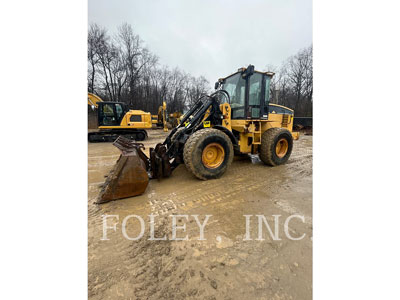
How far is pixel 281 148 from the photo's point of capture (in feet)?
17.8

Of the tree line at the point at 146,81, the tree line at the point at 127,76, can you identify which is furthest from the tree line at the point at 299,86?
the tree line at the point at 127,76

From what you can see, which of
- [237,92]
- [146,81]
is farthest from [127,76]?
[237,92]

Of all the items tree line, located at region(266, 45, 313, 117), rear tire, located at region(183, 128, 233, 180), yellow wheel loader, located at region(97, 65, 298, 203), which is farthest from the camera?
tree line, located at region(266, 45, 313, 117)

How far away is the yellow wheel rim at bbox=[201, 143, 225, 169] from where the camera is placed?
386 cm

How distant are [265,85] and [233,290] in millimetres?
4618

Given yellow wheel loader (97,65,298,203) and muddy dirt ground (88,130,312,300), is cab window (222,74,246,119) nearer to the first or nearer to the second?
yellow wheel loader (97,65,298,203)

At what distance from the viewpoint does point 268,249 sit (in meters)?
1.91

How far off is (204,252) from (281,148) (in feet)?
14.7

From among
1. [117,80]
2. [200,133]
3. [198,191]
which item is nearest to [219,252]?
[198,191]

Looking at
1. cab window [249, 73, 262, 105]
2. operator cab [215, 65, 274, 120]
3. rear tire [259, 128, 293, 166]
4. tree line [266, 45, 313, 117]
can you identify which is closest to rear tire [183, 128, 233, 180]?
operator cab [215, 65, 274, 120]

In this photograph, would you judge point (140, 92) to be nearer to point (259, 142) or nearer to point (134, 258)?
point (259, 142)

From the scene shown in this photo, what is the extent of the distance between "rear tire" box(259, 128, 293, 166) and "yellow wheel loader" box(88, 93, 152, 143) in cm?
835

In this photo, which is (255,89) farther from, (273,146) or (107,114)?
(107,114)

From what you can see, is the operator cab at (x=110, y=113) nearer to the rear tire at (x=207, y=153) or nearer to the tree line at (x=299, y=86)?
the rear tire at (x=207, y=153)
